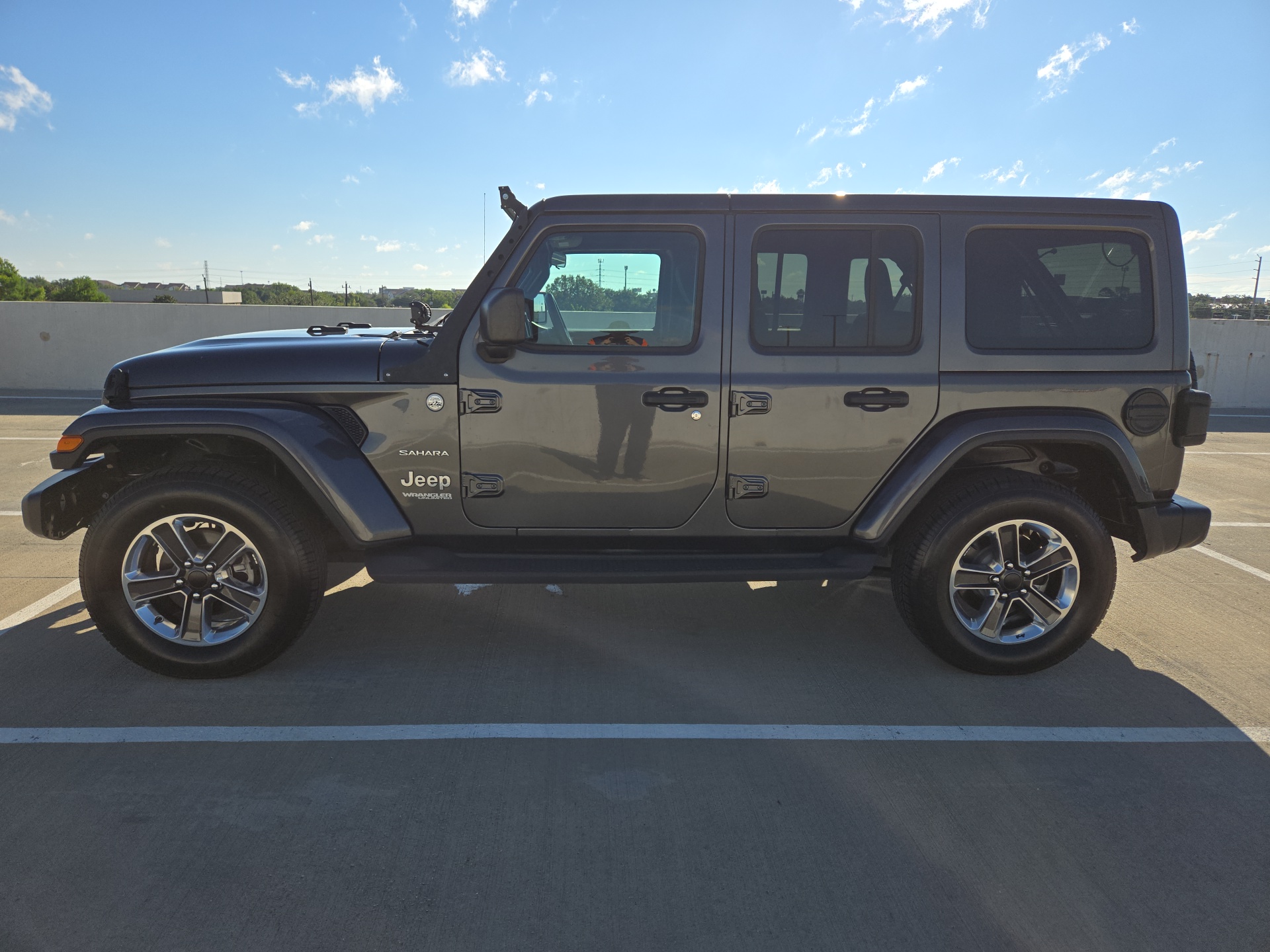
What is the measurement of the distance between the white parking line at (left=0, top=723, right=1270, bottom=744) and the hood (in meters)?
1.41

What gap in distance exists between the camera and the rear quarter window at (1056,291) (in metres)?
3.77

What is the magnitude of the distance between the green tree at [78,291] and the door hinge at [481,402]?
306 feet

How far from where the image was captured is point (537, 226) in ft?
12.2

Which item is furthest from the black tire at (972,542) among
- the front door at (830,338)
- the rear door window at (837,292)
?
the rear door window at (837,292)

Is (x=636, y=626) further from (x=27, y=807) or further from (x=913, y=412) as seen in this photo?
(x=27, y=807)

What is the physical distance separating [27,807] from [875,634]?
11.6ft

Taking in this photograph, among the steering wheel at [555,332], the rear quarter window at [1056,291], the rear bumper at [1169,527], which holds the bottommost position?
the rear bumper at [1169,527]

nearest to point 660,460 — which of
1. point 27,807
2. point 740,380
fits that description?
point 740,380

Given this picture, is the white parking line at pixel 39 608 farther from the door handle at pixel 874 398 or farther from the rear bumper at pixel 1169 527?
the rear bumper at pixel 1169 527

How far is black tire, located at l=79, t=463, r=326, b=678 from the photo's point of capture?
3.56 m

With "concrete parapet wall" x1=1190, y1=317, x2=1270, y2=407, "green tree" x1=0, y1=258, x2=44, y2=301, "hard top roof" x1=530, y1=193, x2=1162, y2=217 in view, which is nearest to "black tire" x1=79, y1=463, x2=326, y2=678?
"hard top roof" x1=530, y1=193, x2=1162, y2=217

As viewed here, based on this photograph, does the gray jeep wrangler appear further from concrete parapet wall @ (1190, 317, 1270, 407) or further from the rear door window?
concrete parapet wall @ (1190, 317, 1270, 407)

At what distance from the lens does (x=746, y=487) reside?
379 cm

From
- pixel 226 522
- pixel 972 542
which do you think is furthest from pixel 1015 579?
pixel 226 522
